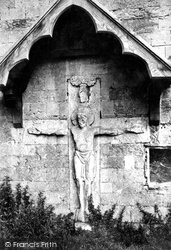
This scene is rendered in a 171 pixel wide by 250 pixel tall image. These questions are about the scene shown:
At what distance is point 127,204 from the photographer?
211 inches

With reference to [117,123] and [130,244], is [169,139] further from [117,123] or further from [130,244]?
[130,244]

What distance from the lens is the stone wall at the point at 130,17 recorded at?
5387 mm

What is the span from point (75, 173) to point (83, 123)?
0.90m

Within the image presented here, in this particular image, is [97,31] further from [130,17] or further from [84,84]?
[130,17]

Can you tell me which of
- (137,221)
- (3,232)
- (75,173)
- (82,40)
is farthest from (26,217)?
(82,40)

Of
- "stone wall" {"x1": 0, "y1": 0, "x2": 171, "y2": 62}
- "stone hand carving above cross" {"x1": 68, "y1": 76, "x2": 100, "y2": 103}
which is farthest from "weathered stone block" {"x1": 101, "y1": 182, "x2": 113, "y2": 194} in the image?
"stone wall" {"x1": 0, "y1": 0, "x2": 171, "y2": 62}

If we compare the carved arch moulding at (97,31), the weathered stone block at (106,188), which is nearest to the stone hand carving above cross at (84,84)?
the carved arch moulding at (97,31)

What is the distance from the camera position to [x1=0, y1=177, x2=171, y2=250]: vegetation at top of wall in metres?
4.61

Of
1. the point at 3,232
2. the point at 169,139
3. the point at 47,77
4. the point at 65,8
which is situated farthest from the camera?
the point at 47,77

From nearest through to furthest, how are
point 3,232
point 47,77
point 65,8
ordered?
point 65,8, point 3,232, point 47,77

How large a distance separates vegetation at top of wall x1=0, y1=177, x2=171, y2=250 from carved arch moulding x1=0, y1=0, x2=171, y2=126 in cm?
224

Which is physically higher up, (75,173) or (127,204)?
(75,173)

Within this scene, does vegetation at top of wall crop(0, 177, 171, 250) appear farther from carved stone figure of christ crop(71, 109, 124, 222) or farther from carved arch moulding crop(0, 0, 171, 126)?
carved arch moulding crop(0, 0, 171, 126)

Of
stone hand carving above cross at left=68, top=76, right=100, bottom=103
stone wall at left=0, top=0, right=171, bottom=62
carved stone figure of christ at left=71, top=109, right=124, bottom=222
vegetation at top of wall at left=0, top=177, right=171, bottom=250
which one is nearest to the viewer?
vegetation at top of wall at left=0, top=177, right=171, bottom=250
